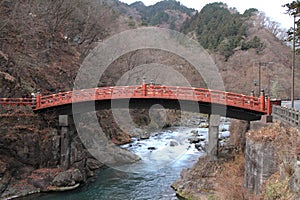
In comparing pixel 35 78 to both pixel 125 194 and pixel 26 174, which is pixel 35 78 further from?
pixel 125 194

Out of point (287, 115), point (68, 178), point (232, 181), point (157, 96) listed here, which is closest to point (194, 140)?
point (157, 96)

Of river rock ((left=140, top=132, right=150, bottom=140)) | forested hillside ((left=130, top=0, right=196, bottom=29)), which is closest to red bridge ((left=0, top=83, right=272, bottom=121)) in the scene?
river rock ((left=140, top=132, right=150, bottom=140))

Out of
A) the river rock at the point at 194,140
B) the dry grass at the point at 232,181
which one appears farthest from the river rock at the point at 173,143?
the dry grass at the point at 232,181

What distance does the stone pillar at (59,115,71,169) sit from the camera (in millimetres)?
24750

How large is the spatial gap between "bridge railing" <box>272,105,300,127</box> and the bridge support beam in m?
16.3

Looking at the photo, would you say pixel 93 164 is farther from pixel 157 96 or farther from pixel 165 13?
pixel 165 13

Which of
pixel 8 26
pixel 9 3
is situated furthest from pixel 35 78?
pixel 9 3

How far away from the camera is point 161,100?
2442 cm

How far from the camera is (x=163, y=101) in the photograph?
24.6 metres

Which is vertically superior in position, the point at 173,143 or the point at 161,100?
the point at 161,100

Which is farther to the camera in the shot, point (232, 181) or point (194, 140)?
point (194, 140)

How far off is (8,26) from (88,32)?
1309cm

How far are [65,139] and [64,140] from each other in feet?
0.38

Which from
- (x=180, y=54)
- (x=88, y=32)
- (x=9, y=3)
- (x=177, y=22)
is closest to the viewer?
(x=9, y=3)
